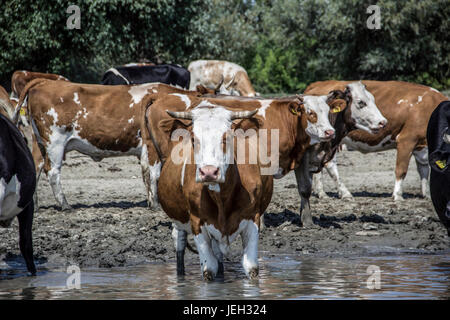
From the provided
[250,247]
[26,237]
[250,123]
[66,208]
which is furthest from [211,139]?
[66,208]

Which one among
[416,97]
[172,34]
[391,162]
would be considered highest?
[172,34]

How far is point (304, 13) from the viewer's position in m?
36.8

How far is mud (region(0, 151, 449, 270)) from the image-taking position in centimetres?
968

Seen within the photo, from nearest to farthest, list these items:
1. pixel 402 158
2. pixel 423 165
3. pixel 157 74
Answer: pixel 402 158 < pixel 423 165 < pixel 157 74

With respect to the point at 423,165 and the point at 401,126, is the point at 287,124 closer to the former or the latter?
the point at 401,126

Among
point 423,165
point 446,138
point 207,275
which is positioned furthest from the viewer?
point 423,165

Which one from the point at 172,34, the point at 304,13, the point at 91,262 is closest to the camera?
the point at 91,262

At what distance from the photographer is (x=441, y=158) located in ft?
24.8

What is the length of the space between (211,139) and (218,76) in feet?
45.8

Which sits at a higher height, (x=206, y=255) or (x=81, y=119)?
(x=81, y=119)

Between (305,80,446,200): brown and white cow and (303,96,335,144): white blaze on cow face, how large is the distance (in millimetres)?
2805

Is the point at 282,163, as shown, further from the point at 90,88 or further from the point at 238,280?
the point at 90,88

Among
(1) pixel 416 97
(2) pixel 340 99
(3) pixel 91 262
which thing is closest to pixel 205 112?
(3) pixel 91 262

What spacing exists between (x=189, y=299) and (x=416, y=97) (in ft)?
27.3
